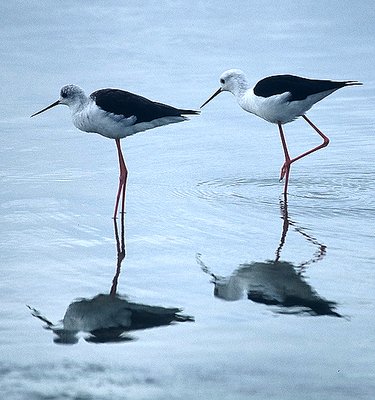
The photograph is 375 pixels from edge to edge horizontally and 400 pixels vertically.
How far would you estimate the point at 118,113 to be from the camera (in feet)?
29.1

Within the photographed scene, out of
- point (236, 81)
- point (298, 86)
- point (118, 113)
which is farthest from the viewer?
point (236, 81)


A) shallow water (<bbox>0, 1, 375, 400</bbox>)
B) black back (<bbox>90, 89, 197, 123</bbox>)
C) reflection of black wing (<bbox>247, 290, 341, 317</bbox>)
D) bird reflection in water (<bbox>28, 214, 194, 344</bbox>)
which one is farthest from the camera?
black back (<bbox>90, 89, 197, 123</bbox>)

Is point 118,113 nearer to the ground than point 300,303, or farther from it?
farther from it

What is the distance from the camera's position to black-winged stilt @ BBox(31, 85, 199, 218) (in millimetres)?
8875

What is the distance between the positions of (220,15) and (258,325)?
14750 millimetres

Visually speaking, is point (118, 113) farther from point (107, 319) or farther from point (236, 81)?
point (107, 319)

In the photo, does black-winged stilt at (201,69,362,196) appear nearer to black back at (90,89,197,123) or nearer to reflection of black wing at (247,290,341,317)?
black back at (90,89,197,123)

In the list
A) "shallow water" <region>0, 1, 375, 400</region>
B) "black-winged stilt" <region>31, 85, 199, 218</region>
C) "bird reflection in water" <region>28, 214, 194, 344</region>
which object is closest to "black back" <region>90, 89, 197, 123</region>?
"black-winged stilt" <region>31, 85, 199, 218</region>

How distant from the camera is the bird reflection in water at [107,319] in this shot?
5492 mm

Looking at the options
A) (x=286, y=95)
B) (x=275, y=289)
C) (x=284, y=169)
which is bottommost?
(x=275, y=289)

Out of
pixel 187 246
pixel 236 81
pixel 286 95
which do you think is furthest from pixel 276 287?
pixel 236 81

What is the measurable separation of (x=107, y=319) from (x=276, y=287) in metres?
Answer: 1.16

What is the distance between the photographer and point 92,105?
8953mm

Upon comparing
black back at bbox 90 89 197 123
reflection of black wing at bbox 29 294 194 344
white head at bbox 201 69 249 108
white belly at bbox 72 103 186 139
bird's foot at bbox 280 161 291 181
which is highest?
white head at bbox 201 69 249 108
